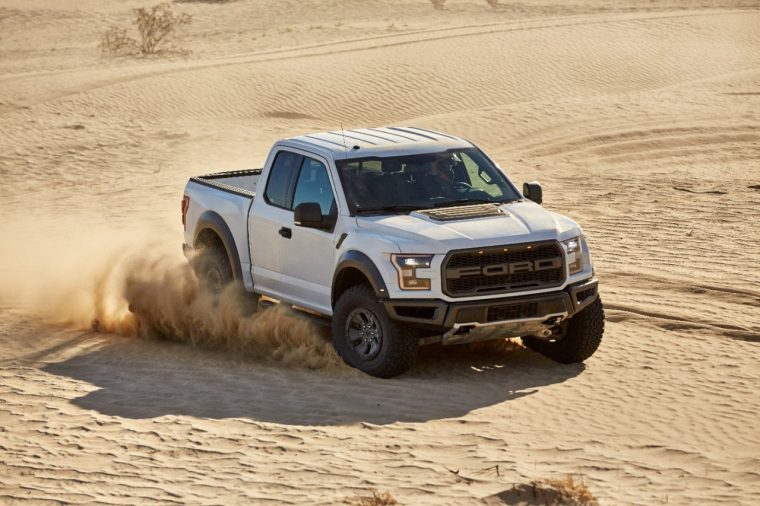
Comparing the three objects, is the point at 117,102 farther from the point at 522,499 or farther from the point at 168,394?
the point at 522,499

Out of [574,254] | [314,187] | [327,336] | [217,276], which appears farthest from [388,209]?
[217,276]

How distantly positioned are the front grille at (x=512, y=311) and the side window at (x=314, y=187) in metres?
1.66

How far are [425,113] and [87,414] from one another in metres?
20.7

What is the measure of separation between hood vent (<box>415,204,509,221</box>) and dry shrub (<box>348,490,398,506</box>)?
298 centimetres

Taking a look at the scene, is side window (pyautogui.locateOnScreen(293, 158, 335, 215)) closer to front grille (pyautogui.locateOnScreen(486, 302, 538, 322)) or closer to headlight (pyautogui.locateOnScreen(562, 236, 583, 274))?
front grille (pyautogui.locateOnScreen(486, 302, 538, 322))

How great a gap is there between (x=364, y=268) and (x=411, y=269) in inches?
15.4

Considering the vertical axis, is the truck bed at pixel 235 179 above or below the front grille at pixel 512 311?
above

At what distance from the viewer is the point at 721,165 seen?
22.3 m

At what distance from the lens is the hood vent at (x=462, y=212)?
33.2ft

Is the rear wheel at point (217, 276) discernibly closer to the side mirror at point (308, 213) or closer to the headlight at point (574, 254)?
the side mirror at point (308, 213)

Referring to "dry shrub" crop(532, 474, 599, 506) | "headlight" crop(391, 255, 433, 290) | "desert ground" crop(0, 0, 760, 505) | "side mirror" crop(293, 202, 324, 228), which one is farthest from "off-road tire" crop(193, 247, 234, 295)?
"dry shrub" crop(532, 474, 599, 506)

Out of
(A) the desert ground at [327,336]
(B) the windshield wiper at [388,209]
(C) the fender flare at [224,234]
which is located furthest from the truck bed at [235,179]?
(B) the windshield wiper at [388,209]

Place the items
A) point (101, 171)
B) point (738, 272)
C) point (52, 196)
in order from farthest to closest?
point (101, 171), point (52, 196), point (738, 272)

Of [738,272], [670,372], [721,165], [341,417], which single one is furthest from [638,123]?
[341,417]
